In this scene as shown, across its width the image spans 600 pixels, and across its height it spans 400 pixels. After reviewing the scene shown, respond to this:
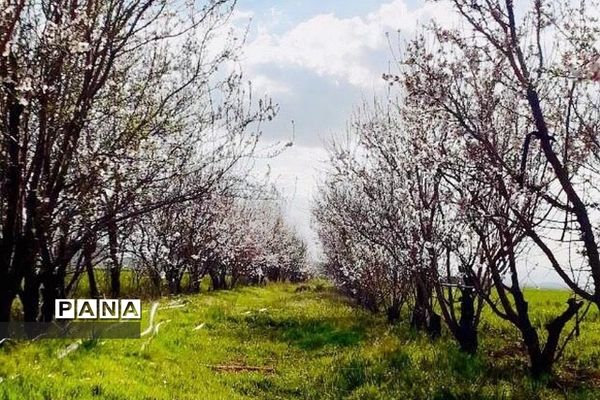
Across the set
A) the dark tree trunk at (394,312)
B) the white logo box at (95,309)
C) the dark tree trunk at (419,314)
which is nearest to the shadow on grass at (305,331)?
the dark tree trunk at (419,314)

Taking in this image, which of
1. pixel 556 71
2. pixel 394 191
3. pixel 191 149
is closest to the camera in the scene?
pixel 556 71

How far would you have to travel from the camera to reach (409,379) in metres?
10.4

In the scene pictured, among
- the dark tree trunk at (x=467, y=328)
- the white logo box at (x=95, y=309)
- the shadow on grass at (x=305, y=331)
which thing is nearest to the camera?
the dark tree trunk at (x=467, y=328)

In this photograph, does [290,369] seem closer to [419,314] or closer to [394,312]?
[419,314]

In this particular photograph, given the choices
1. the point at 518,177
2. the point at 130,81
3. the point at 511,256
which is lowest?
the point at 511,256

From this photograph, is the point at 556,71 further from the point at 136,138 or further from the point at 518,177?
the point at 136,138

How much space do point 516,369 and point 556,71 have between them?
757 cm

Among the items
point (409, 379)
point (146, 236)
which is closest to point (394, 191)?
point (409, 379)

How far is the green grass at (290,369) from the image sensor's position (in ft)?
26.7

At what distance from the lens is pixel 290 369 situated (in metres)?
12.4

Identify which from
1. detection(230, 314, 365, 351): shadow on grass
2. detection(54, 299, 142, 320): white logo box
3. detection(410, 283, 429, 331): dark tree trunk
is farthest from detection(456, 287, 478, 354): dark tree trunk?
detection(54, 299, 142, 320): white logo box

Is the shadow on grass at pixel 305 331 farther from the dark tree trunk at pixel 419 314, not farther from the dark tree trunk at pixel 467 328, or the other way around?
the dark tree trunk at pixel 467 328

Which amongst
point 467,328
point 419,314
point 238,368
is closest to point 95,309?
point 238,368

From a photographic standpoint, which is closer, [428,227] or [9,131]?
[9,131]
